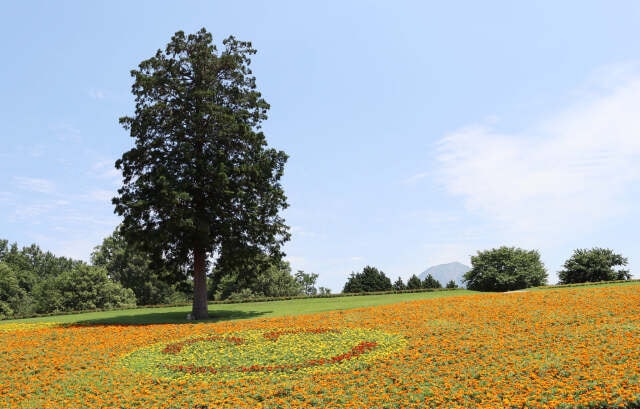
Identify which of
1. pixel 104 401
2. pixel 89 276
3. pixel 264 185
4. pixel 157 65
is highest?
pixel 157 65

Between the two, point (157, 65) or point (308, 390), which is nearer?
point (308, 390)

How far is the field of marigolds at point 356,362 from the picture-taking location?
33.3 feet

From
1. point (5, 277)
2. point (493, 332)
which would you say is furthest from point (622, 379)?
point (5, 277)

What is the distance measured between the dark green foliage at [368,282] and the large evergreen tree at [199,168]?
28.8 metres

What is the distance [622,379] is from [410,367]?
472 centimetres

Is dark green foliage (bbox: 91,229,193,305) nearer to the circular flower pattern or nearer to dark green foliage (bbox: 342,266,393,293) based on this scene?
dark green foliage (bbox: 342,266,393,293)

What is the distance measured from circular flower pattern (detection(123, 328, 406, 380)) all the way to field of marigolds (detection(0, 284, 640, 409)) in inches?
1.7

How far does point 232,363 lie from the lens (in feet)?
45.7

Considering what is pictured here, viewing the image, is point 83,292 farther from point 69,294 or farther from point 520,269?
point 520,269

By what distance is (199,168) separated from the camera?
26219mm

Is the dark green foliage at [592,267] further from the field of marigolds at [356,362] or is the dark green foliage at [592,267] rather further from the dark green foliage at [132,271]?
the dark green foliage at [132,271]

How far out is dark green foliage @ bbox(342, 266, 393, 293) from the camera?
5569 cm

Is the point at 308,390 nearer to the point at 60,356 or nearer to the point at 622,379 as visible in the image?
the point at 622,379

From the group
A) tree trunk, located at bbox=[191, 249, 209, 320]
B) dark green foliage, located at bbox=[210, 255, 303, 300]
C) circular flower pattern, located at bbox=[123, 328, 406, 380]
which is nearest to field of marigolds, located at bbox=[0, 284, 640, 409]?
circular flower pattern, located at bbox=[123, 328, 406, 380]
